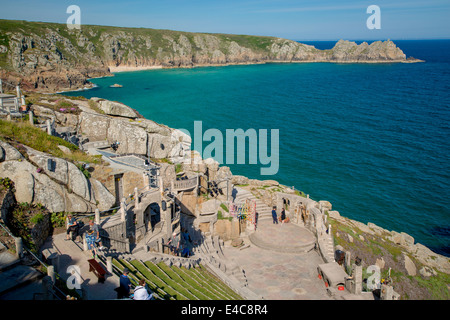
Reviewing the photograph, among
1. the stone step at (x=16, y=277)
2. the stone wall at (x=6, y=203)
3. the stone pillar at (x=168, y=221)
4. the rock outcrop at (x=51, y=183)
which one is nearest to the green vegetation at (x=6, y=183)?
the rock outcrop at (x=51, y=183)

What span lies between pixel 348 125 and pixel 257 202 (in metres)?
57.7

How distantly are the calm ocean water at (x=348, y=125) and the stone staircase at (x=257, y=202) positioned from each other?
16.3 m

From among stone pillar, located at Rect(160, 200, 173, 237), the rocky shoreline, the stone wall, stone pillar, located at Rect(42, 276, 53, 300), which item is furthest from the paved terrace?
the stone wall

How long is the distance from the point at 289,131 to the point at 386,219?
131ft

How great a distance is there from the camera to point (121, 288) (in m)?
16.2

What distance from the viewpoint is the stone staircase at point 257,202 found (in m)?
35.8

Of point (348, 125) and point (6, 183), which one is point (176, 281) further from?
point (348, 125)

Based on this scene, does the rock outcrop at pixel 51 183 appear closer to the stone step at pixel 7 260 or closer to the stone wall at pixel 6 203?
the stone wall at pixel 6 203

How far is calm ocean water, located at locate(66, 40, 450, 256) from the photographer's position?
49812 millimetres

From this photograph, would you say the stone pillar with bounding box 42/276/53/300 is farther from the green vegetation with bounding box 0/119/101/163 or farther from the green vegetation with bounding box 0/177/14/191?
the green vegetation with bounding box 0/119/101/163

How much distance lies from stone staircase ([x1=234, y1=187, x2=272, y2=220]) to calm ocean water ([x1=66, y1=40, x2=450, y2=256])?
1634 cm

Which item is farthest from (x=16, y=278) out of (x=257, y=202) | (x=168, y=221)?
(x=257, y=202)

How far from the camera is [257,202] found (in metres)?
37.0
